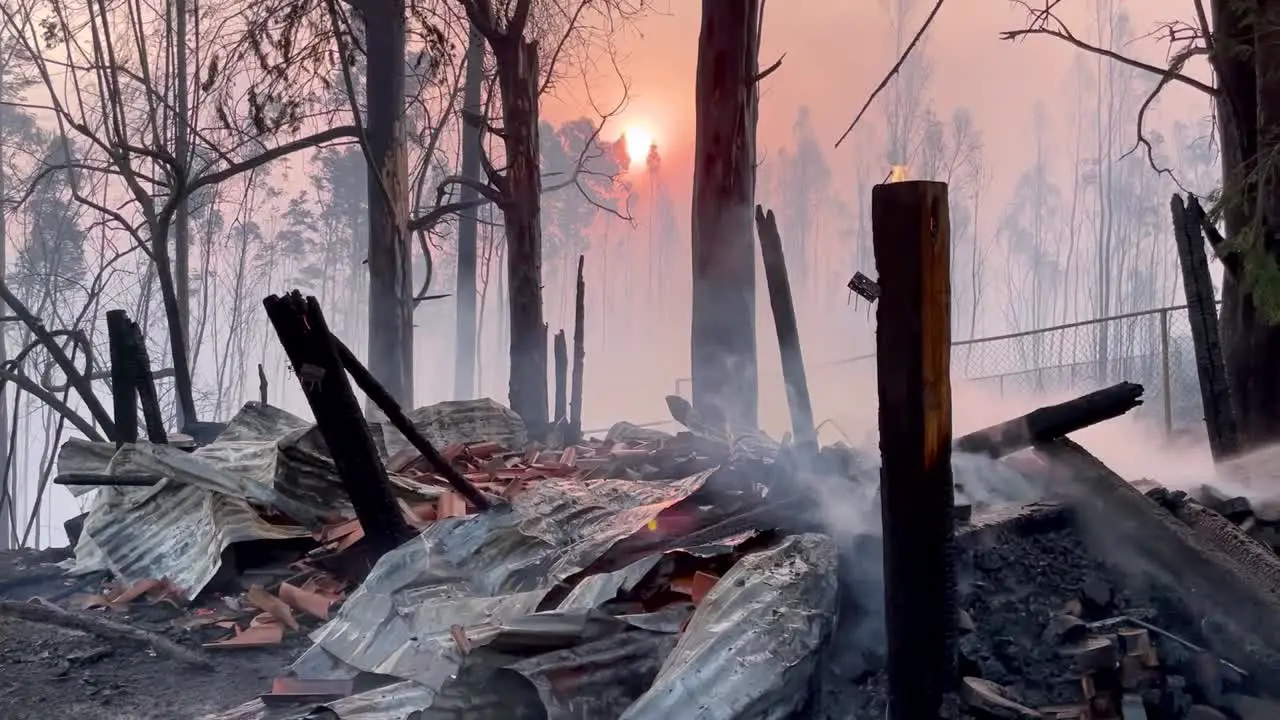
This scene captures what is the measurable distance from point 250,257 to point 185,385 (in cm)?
3280

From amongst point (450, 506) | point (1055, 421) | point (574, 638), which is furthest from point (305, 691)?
point (1055, 421)

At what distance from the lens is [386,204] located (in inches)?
384

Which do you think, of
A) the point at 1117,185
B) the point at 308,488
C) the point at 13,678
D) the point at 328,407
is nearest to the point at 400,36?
the point at 308,488

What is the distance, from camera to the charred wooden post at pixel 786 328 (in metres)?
4.96

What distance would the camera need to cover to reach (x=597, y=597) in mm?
3039

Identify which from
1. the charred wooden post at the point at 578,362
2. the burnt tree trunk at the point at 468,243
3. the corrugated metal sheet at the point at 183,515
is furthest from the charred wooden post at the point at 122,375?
the burnt tree trunk at the point at 468,243

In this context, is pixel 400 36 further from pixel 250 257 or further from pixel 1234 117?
pixel 250 257

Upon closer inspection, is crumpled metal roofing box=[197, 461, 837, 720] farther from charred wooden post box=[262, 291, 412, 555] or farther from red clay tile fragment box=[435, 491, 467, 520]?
red clay tile fragment box=[435, 491, 467, 520]

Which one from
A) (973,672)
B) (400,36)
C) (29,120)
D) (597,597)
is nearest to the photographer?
(973,672)

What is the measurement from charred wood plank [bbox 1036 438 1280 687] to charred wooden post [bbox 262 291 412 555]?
311 centimetres

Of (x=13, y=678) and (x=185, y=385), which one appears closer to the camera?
(x=13, y=678)

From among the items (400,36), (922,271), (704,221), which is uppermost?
(400,36)

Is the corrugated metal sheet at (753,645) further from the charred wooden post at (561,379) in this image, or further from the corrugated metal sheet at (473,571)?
the charred wooden post at (561,379)

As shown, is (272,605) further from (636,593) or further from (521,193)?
(521,193)
